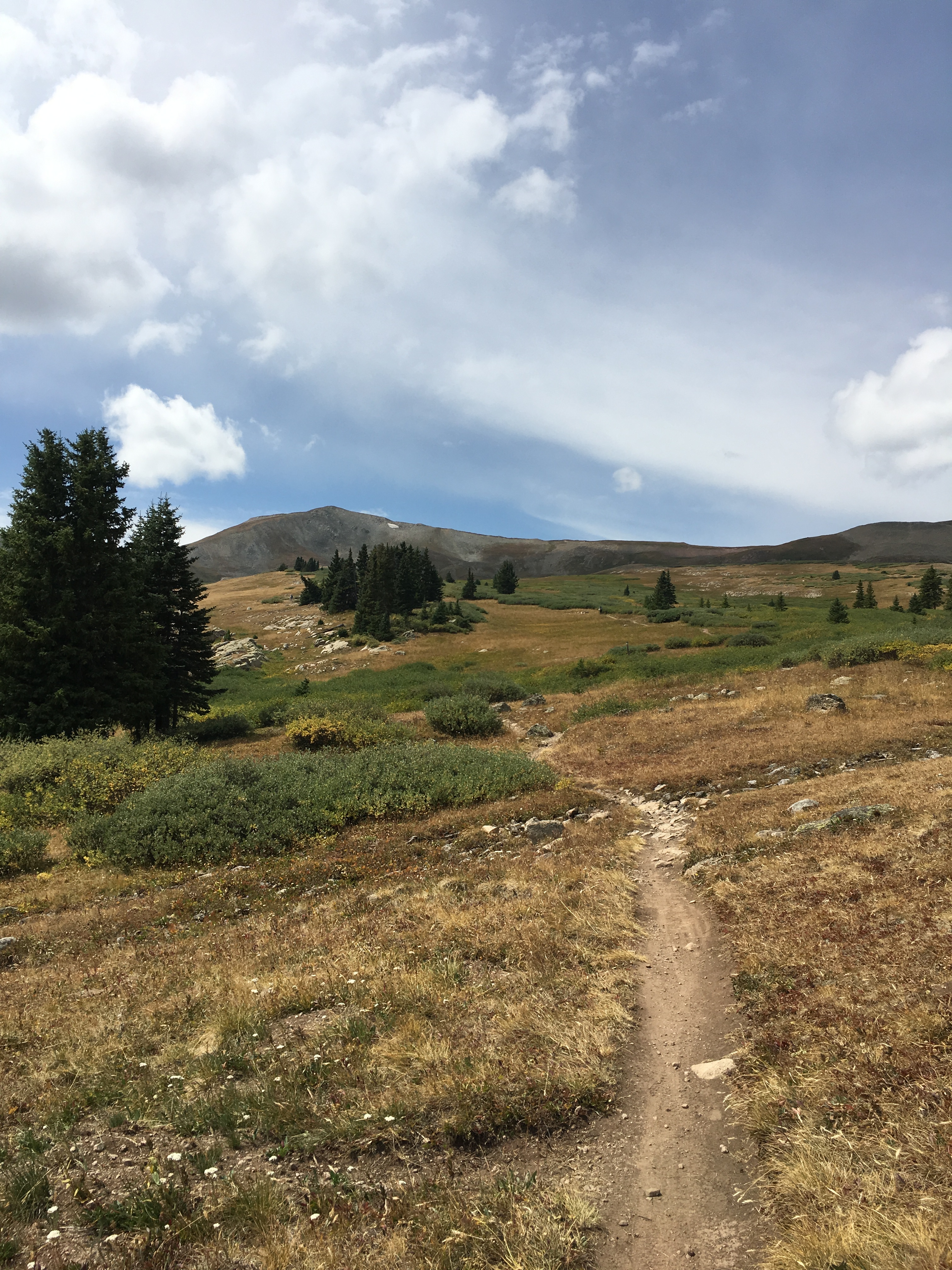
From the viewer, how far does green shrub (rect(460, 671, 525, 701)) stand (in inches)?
1356

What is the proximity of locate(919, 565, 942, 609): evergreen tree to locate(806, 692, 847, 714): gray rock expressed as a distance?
48.9 meters

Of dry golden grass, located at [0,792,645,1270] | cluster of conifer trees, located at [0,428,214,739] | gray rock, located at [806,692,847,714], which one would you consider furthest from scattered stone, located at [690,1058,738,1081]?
cluster of conifer trees, located at [0,428,214,739]

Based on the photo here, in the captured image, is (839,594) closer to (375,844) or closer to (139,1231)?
(375,844)

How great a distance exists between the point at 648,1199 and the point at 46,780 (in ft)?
62.9

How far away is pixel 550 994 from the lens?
6.85 meters

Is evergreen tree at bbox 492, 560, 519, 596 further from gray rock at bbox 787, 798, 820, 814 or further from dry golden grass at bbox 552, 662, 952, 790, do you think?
gray rock at bbox 787, 798, 820, 814

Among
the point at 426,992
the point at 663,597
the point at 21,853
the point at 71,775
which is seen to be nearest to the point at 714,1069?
the point at 426,992

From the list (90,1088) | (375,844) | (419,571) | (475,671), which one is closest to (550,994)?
(90,1088)

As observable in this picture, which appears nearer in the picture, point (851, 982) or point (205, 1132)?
point (205, 1132)

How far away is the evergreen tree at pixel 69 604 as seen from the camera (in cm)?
2278

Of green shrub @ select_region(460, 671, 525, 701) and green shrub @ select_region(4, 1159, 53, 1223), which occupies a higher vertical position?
green shrub @ select_region(460, 671, 525, 701)

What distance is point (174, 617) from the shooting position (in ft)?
102

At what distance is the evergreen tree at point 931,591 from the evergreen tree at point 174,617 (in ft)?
211

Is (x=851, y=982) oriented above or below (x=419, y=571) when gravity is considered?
below
